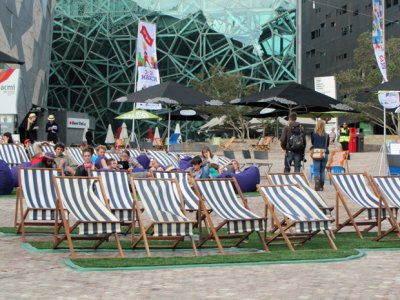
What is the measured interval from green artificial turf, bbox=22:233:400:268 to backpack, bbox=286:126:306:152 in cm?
671

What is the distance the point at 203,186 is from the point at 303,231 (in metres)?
1.39


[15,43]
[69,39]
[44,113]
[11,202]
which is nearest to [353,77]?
[44,113]

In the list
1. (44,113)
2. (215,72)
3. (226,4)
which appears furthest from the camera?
(226,4)

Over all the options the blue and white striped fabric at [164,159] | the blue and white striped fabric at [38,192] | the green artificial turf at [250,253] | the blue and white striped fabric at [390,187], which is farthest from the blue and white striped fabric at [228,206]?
the blue and white striped fabric at [164,159]

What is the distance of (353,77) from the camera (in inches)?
2135

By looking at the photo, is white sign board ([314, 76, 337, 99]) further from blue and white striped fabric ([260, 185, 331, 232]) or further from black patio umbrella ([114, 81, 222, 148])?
blue and white striped fabric ([260, 185, 331, 232])

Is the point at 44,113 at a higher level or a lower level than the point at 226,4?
lower

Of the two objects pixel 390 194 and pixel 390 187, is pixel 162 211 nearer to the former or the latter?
pixel 390 194

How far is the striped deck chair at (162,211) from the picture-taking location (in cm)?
901

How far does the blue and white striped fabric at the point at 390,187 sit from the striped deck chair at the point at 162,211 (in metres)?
2.71

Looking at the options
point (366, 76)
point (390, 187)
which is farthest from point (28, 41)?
point (390, 187)

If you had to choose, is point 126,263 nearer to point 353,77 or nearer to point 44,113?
point 44,113

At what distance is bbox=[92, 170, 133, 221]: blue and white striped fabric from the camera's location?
1037cm

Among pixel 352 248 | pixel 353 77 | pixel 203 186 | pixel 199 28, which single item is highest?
pixel 199 28
